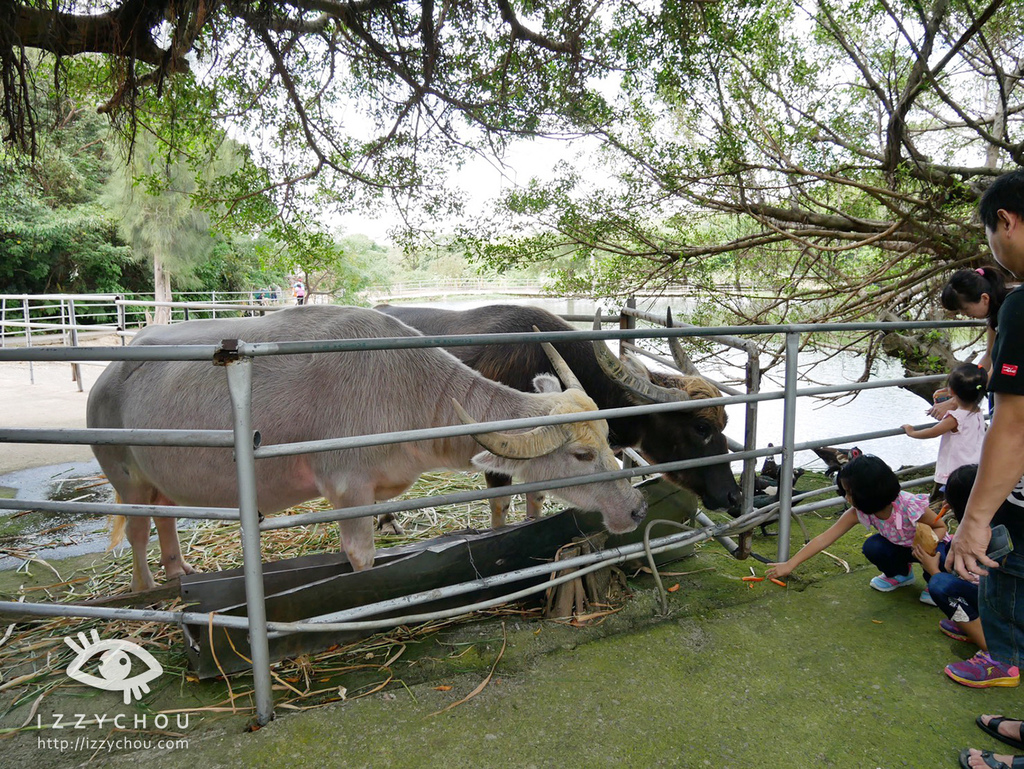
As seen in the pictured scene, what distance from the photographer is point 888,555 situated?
116 inches

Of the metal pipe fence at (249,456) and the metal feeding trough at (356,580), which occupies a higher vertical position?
the metal pipe fence at (249,456)

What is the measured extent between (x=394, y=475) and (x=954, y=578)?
2.55m

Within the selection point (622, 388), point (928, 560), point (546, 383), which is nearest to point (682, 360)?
point (622, 388)

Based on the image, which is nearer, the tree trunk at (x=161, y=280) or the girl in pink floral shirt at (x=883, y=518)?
the girl in pink floral shirt at (x=883, y=518)

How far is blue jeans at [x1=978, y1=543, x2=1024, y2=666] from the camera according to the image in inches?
76.2

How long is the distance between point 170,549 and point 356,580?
1748 mm

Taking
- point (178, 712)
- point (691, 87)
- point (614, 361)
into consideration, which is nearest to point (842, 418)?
point (691, 87)

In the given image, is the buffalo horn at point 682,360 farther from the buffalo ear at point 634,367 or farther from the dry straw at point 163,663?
the dry straw at point 163,663

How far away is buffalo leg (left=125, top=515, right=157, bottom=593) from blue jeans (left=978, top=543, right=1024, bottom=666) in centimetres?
379

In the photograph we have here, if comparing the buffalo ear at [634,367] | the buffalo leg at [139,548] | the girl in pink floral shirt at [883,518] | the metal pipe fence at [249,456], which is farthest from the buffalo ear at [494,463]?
the buffalo leg at [139,548]

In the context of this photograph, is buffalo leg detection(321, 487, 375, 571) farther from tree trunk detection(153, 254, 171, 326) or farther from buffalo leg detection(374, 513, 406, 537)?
tree trunk detection(153, 254, 171, 326)

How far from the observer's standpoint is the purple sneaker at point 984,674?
228cm

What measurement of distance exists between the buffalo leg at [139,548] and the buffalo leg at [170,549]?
0.25ft

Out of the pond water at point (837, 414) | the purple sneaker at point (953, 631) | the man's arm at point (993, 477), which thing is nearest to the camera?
the man's arm at point (993, 477)
